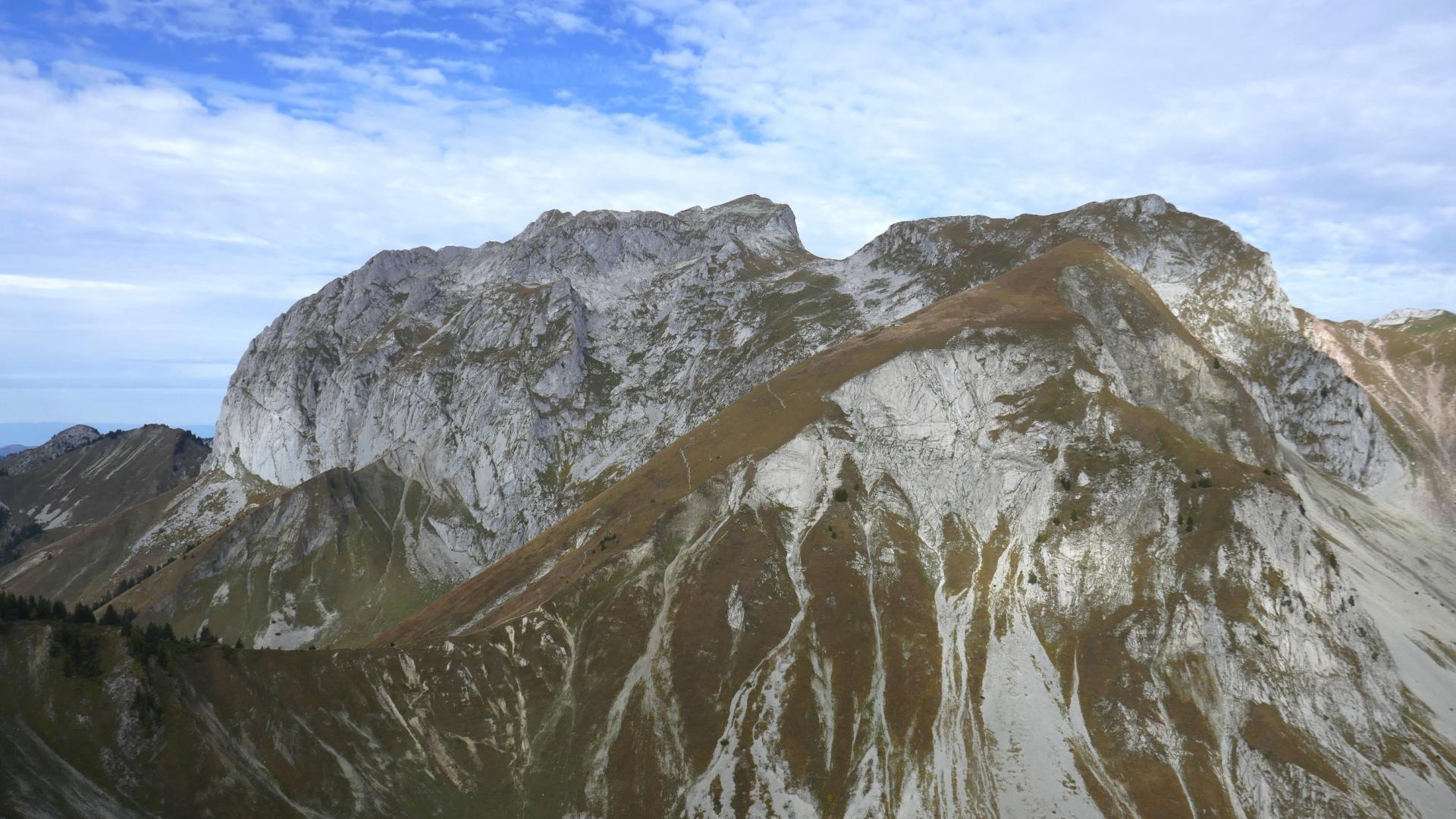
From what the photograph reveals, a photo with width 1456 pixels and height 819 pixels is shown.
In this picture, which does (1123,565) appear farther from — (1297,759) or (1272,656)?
(1297,759)

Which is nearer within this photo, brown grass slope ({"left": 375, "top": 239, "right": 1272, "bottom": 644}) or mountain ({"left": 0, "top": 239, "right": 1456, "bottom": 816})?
mountain ({"left": 0, "top": 239, "right": 1456, "bottom": 816})

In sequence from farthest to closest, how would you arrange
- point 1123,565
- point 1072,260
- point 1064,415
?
point 1072,260, point 1064,415, point 1123,565

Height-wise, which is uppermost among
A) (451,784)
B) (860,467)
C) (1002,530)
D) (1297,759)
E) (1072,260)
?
(1072,260)

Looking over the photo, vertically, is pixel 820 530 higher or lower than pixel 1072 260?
lower

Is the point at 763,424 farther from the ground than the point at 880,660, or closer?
farther from the ground

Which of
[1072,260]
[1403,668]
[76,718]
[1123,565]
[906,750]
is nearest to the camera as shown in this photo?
[76,718]

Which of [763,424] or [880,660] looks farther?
[763,424]

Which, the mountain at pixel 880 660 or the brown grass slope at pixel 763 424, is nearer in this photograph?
the mountain at pixel 880 660

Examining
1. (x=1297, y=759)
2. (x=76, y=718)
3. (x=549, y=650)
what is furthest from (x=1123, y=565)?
(x=76, y=718)
